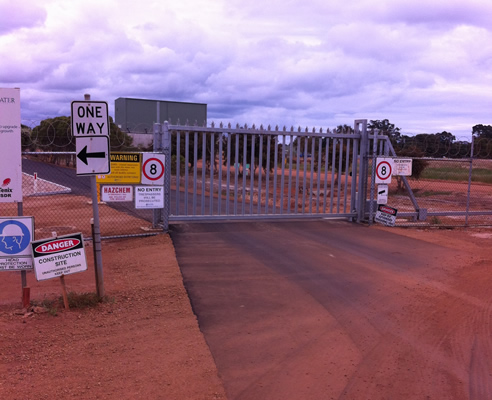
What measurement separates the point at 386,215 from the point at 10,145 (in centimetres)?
959

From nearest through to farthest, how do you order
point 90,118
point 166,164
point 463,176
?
1. point 90,118
2. point 166,164
3. point 463,176

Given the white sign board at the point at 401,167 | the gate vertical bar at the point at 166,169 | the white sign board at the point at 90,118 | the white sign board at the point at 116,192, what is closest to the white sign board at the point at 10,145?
the white sign board at the point at 90,118

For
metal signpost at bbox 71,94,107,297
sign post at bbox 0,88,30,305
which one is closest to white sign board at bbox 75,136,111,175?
metal signpost at bbox 71,94,107,297

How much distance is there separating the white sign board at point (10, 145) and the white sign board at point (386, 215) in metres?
9.39

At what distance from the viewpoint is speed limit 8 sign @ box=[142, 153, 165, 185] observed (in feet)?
35.0

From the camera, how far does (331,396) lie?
4379 mm

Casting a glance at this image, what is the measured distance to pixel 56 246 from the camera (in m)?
6.29

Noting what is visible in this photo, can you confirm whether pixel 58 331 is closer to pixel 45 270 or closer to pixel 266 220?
pixel 45 270

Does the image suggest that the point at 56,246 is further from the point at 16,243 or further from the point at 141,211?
the point at 141,211

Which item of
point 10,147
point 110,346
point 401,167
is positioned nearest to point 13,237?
point 10,147

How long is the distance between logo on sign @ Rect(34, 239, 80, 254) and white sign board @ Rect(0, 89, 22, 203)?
722 millimetres

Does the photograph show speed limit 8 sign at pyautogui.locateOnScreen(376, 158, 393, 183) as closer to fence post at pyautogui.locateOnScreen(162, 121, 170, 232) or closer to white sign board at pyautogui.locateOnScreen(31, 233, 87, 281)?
fence post at pyautogui.locateOnScreen(162, 121, 170, 232)

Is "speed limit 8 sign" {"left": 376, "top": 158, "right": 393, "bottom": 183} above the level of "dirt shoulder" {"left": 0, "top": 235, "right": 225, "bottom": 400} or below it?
above

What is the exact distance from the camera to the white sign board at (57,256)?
20.3 ft
